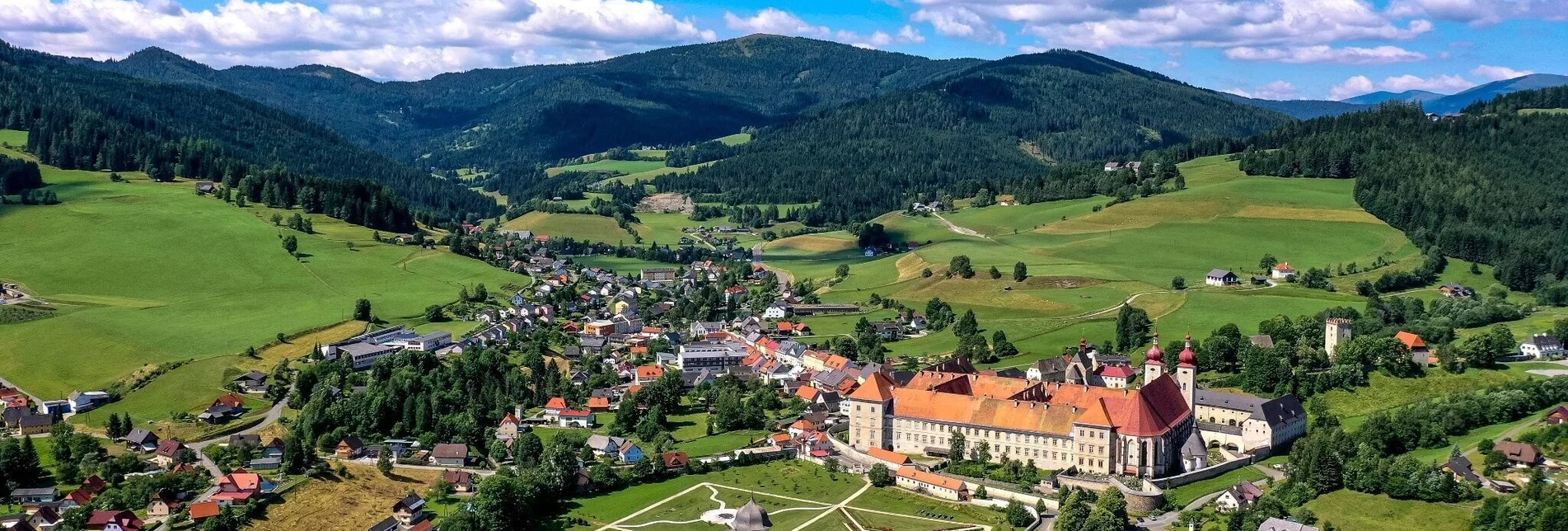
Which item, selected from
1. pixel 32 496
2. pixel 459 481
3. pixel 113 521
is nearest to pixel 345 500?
pixel 459 481

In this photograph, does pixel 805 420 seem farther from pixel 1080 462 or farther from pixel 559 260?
pixel 559 260

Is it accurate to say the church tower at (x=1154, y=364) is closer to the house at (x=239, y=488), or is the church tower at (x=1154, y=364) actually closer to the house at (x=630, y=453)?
the house at (x=630, y=453)

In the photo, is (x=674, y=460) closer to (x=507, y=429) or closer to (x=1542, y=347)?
(x=507, y=429)

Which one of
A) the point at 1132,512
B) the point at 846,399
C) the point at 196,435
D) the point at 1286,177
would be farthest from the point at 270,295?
the point at 1286,177

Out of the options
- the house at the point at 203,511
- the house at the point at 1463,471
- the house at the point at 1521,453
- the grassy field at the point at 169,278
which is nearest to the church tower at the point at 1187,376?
the house at the point at 1463,471

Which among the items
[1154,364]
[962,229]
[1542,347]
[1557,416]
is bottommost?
[962,229]

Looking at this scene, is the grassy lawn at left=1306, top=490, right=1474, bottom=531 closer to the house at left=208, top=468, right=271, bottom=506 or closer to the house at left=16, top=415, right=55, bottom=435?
the house at left=208, top=468, right=271, bottom=506

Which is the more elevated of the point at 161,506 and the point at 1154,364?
the point at 1154,364
